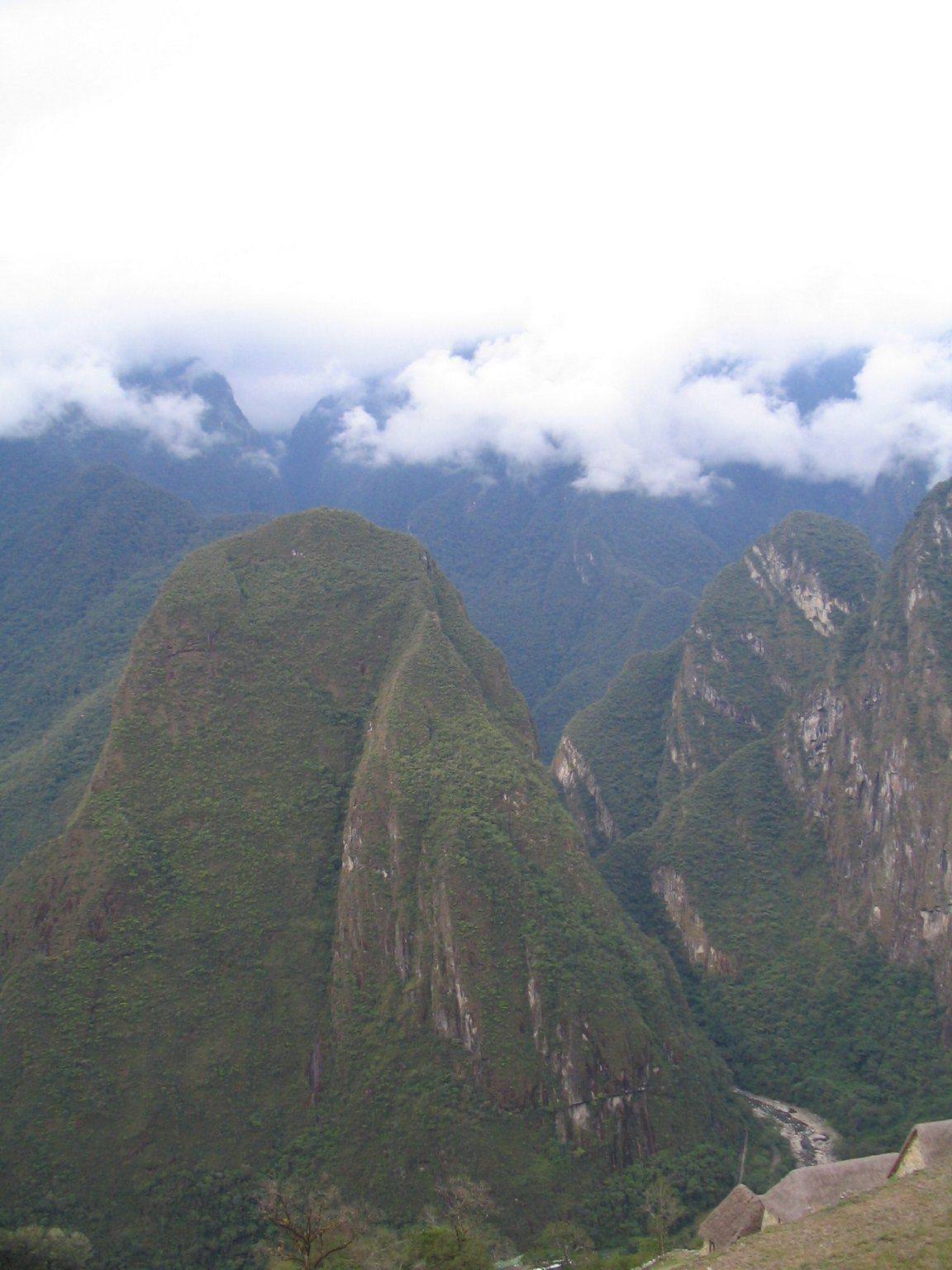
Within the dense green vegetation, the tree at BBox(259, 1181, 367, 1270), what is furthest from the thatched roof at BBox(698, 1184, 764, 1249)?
the dense green vegetation

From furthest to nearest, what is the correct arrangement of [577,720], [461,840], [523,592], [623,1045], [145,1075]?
[523,592] → [577,720] → [461,840] → [623,1045] → [145,1075]

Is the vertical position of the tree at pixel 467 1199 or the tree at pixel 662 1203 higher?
the tree at pixel 467 1199

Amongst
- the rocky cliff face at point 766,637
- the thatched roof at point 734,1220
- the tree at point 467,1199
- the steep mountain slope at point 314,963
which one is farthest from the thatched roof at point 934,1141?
the rocky cliff face at point 766,637

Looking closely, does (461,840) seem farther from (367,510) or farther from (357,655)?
(367,510)

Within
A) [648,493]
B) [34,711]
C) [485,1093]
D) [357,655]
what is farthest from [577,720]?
[648,493]

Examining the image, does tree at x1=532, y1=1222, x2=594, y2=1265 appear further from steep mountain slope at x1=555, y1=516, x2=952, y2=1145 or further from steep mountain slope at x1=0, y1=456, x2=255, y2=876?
steep mountain slope at x1=0, y1=456, x2=255, y2=876

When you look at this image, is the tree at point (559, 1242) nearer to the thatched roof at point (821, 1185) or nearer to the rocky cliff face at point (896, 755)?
the thatched roof at point (821, 1185)
